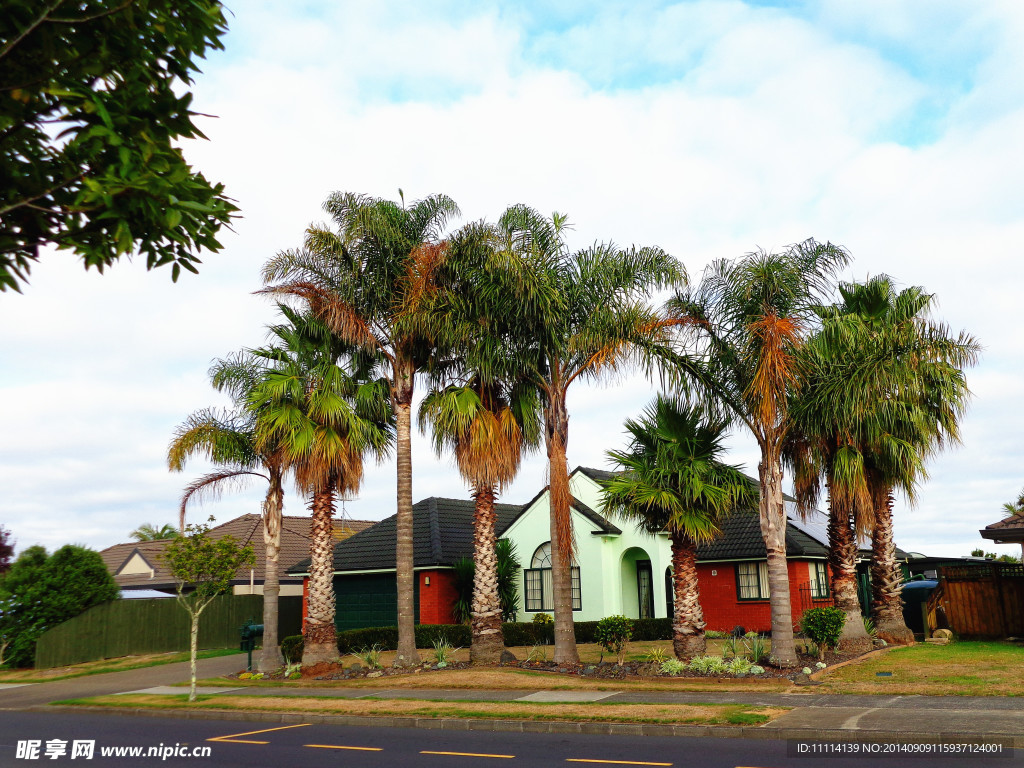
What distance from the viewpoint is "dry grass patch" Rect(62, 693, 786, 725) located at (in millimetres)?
12280

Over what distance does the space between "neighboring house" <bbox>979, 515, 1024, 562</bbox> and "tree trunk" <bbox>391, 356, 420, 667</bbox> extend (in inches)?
569

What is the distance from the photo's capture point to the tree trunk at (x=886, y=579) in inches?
839

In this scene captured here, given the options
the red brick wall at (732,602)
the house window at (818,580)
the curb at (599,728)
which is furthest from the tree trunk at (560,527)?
the house window at (818,580)

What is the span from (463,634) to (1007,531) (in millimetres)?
15957

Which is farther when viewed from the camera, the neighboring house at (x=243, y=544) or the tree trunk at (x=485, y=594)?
the neighboring house at (x=243, y=544)

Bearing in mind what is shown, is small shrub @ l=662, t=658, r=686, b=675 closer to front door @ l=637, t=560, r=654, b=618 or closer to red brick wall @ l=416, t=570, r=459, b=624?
front door @ l=637, t=560, r=654, b=618

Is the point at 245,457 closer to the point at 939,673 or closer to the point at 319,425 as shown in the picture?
the point at 319,425

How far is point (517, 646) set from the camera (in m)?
26.2

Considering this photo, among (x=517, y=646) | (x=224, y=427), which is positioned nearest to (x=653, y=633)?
(x=517, y=646)

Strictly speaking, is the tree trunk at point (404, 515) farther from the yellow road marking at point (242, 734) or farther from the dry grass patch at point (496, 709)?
the yellow road marking at point (242, 734)

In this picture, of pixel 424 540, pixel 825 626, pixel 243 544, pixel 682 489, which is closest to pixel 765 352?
pixel 682 489

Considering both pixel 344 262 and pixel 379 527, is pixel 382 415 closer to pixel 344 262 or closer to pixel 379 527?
pixel 344 262

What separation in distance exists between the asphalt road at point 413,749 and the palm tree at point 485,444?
632 cm

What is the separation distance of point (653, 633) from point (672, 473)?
1210cm
